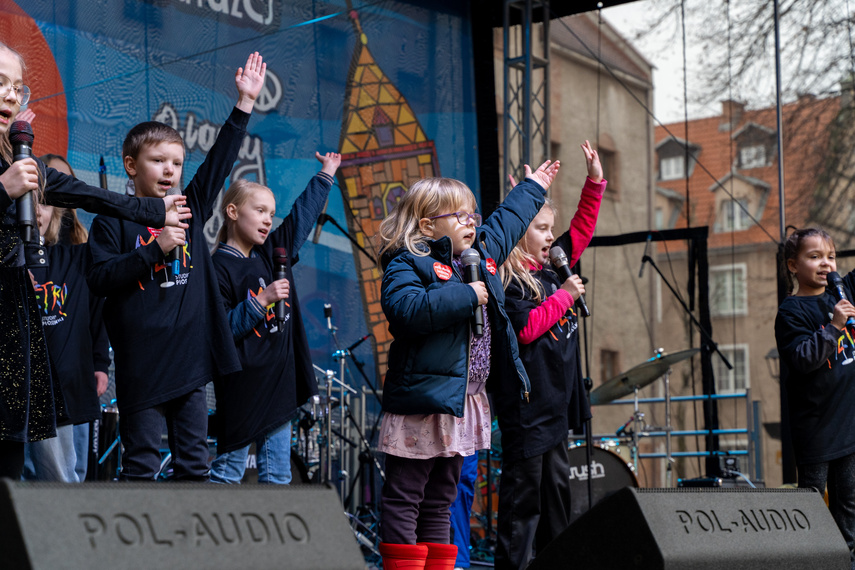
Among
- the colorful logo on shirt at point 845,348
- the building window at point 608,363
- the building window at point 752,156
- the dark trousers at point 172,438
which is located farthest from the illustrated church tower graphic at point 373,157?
the building window at point 752,156

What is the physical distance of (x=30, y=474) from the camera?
10.3ft

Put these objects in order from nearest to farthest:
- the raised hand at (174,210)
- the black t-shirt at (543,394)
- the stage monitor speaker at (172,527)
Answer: the stage monitor speaker at (172,527) → the raised hand at (174,210) → the black t-shirt at (543,394)

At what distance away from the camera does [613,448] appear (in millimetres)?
5879

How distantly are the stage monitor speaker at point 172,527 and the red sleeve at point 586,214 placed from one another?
215 centimetres

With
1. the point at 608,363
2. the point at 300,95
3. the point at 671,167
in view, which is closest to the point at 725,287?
the point at 671,167

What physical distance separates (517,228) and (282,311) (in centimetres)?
87

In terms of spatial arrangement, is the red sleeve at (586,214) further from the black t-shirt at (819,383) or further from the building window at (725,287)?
the building window at (725,287)

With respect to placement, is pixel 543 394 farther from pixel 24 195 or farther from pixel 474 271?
pixel 24 195

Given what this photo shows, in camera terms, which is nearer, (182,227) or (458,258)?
(182,227)

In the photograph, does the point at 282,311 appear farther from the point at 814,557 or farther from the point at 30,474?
the point at 814,557

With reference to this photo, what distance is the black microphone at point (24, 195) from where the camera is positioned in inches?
77.5

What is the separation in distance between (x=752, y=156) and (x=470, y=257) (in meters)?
14.0

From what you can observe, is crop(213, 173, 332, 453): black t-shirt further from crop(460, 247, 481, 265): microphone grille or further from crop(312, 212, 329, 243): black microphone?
crop(312, 212, 329, 243): black microphone

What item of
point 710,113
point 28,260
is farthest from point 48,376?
point 710,113
